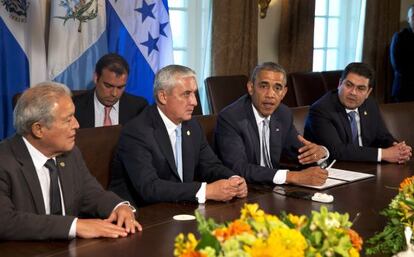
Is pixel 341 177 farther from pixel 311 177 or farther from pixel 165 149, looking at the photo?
pixel 165 149

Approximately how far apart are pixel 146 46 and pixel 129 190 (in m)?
2.24

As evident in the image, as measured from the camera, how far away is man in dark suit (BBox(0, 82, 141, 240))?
2053mm

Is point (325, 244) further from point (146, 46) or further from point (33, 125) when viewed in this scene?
point (146, 46)

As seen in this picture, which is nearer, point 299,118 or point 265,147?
point 265,147

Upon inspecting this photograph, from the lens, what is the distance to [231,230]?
1241mm

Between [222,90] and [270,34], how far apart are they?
1709 mm

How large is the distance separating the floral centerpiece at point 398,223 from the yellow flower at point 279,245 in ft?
2.32

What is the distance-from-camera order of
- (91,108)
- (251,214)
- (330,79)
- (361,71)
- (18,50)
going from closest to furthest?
1. (251,214)
2. (361,71)
3. (91,108)
4. (18,50)
5. (330,79)

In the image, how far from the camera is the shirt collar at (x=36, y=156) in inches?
90.9

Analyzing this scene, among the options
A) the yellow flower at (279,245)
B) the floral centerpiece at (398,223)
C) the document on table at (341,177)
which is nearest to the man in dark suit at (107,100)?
the document on table at (341,177)

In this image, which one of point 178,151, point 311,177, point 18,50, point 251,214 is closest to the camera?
point 251,214

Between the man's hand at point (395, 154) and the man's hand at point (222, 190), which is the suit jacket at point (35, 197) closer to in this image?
the man's hand at point (222, 190)

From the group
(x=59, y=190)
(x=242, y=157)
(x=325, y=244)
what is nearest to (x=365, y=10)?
(x=242, y=157)

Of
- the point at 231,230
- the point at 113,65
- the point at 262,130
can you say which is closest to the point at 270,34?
the point at 113,65
